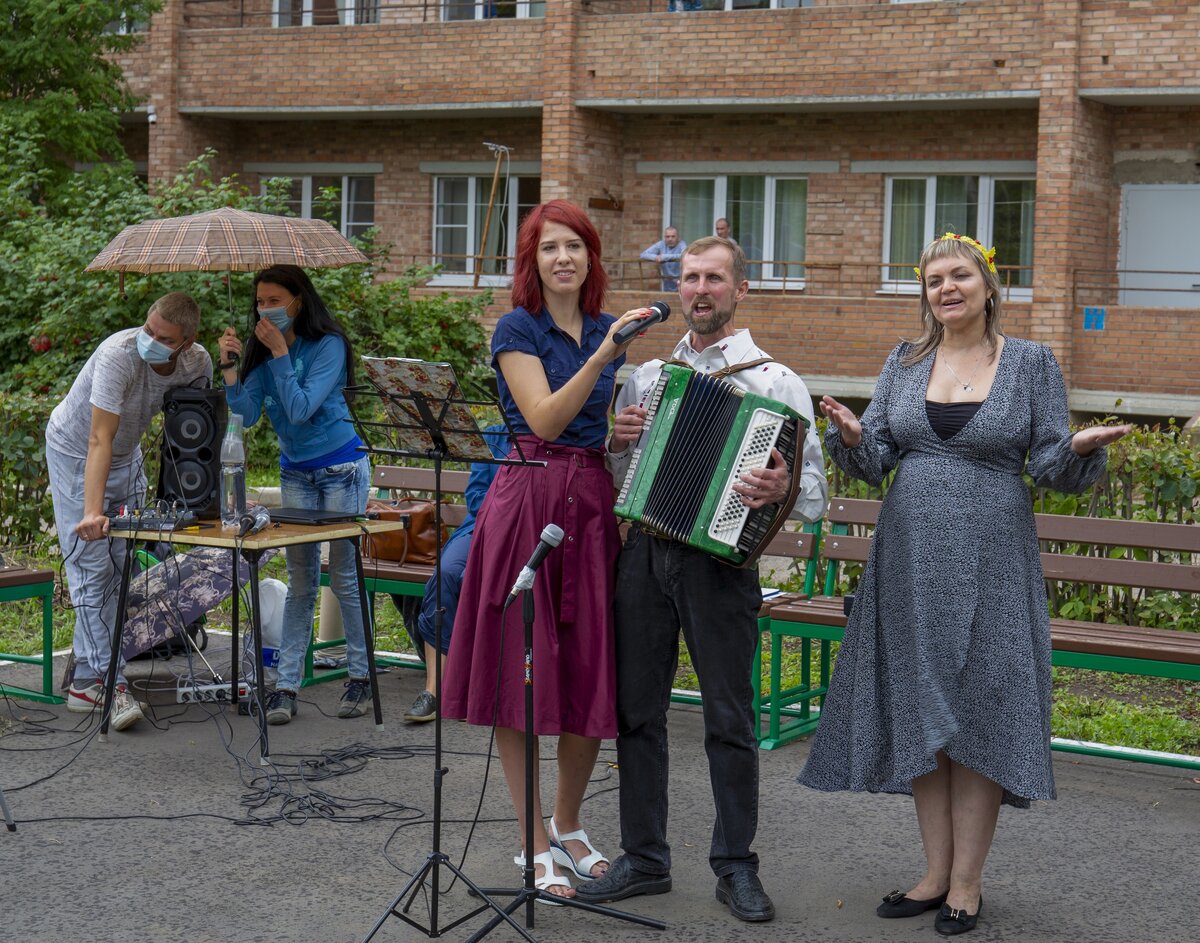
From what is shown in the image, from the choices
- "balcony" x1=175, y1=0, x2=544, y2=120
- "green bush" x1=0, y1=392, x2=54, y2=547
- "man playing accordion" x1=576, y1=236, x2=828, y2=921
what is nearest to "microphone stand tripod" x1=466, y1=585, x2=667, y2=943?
"man playing accordion" x1=576, y1=236, x2=828, y2=921

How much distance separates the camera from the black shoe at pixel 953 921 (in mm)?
4746

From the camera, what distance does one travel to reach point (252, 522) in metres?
6.61

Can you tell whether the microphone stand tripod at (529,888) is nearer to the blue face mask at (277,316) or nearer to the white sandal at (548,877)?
the white sandal at (548,877)

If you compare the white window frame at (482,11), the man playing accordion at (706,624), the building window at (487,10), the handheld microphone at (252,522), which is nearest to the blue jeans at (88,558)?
the handheld microphone at (252,522)

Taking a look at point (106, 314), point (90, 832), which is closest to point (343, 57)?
point (106, 314)

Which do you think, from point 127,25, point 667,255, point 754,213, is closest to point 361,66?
point 127,25

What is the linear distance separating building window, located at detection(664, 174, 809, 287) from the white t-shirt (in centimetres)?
1675

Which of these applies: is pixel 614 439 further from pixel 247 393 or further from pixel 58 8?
pixel 58 8

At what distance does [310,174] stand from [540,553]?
77.4 ft

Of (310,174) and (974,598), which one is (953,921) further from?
(310,174)

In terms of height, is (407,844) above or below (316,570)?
below

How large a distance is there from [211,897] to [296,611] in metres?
2.48

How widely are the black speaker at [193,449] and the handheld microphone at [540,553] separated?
3086mm

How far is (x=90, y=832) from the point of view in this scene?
18.6 ft
